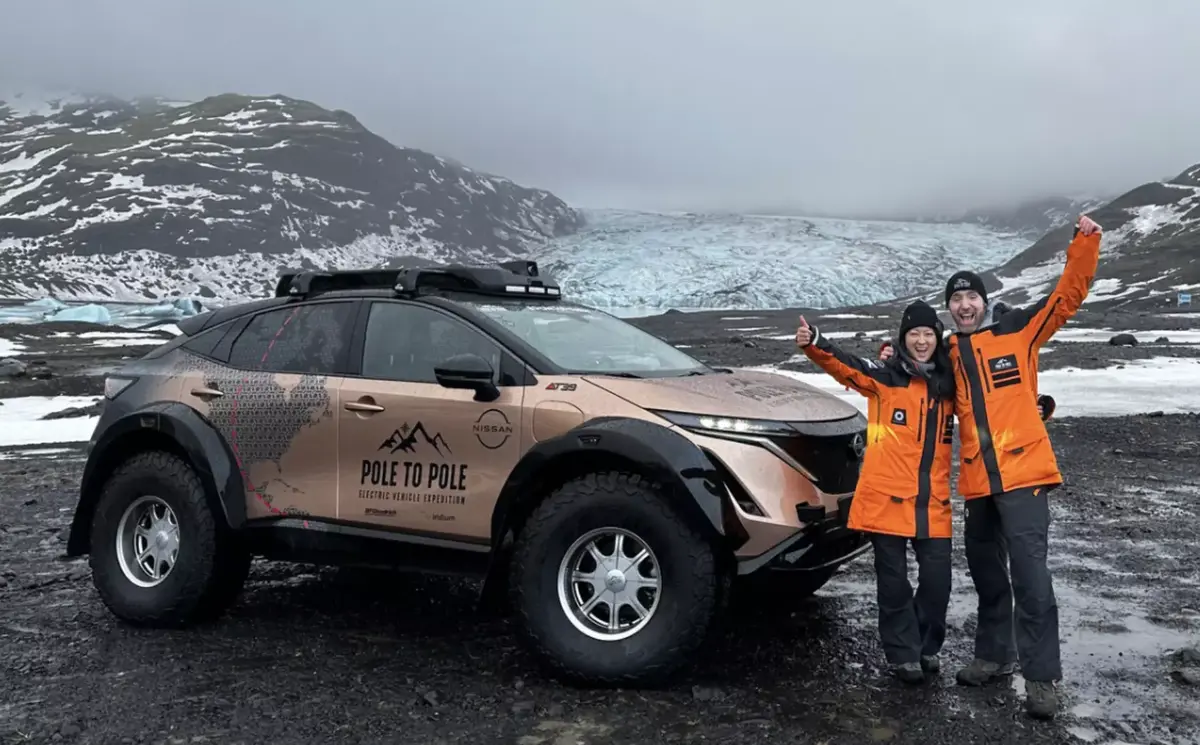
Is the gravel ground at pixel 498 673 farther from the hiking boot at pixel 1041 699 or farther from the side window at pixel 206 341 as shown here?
the side window at pixel 206 341

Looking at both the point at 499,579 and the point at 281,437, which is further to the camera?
the point at 281,437

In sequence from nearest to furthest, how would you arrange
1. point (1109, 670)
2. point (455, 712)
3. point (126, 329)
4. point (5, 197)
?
point (455, 712), point (1109, 670), point (126, 329), point (5, 197)

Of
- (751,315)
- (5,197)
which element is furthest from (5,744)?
(5,197)

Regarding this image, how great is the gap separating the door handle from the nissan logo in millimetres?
2279

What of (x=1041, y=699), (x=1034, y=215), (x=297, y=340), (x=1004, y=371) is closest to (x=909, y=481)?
(x=1004, y=371)

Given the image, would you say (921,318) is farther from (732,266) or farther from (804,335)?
(732,266)

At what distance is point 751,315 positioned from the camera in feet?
178

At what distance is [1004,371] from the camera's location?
429cm

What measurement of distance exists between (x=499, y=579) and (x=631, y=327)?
1891 millimetres

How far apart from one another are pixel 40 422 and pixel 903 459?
49.4ft

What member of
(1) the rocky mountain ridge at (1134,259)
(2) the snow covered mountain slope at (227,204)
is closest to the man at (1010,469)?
(1) the rocky mountain ridge at (1134,259)

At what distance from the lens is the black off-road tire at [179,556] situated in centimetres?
516

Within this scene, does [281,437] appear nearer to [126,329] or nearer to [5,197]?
[126,329]

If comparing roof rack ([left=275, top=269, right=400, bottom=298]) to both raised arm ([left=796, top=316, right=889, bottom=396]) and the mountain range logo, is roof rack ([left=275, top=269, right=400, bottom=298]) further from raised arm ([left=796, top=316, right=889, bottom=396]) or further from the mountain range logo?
raised arm ([left=796, top=316, right=889, bottom=396])
